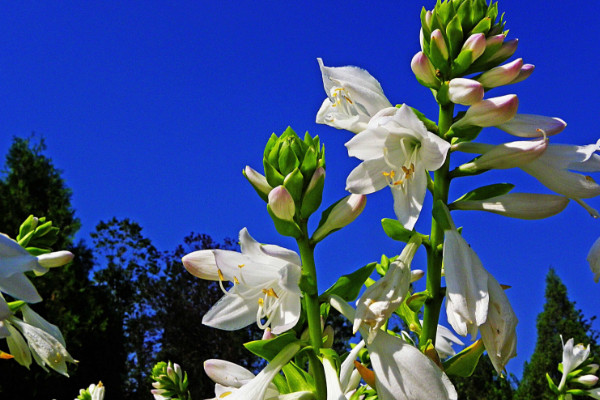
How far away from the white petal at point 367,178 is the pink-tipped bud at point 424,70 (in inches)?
9.4

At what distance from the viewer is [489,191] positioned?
4.22 ft

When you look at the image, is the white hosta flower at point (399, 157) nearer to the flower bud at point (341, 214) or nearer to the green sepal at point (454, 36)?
the flower bud at point (341, 214)

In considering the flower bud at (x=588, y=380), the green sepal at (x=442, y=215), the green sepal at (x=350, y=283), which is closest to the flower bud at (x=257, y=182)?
the green sepal at (x=350, y=283)

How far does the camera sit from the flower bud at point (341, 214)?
118 cm

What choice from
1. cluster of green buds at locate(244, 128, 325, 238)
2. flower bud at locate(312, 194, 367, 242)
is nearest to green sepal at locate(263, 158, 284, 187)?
cluster of green buds at locate(244, 128, 325, 238)

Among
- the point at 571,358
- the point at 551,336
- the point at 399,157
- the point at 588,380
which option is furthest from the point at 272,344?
the point at 551,336

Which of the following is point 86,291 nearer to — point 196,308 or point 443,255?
point 196,308

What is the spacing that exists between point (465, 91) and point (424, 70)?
149mm

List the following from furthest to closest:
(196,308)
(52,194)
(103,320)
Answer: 1. (196,308)
2. (52,194)
3. (103,320)

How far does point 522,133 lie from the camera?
4.35 ft

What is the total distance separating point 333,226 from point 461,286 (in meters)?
0.27

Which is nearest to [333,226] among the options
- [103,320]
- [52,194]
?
[103,320]

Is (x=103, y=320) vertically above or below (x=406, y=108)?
above

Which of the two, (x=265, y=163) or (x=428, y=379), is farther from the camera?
(x=265, y=163)
